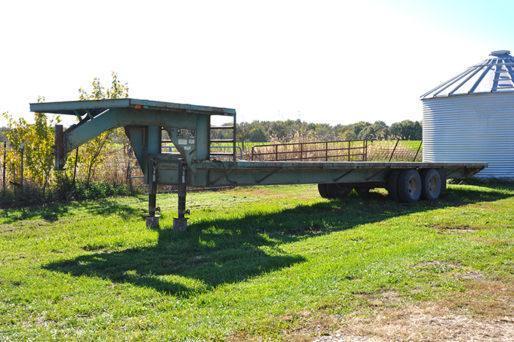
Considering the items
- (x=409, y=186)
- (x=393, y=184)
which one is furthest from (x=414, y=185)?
(x=393, y=184)

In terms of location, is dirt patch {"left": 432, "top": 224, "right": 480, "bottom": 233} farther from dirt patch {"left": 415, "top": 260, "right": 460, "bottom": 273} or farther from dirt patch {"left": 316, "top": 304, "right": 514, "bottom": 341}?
dirt patch {"left": 316, "top": 304, "right": 514, "bottom": 341}

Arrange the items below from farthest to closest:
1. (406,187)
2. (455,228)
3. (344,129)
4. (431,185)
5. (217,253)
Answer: (344,129), (431,185), (406,187), (455,228), (217,253)

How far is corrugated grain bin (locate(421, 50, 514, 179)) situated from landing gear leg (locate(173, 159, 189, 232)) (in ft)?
53.1

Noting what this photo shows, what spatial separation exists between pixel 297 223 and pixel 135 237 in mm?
3686

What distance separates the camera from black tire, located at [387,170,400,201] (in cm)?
1694

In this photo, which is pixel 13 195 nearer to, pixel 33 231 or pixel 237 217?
pixel 33 231

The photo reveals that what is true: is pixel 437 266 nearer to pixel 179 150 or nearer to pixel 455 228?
pixel 455 228

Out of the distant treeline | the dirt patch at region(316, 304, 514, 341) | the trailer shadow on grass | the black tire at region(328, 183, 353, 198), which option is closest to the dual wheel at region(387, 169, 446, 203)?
the black tire at region(328, 183, 353, 198)

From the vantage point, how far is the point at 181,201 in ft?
37.3

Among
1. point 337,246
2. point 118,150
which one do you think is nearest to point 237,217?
point 337,246

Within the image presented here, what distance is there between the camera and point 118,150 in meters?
20.8

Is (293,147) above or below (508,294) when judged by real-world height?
above

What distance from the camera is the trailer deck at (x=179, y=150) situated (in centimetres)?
1014

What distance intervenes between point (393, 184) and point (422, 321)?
460 inches
